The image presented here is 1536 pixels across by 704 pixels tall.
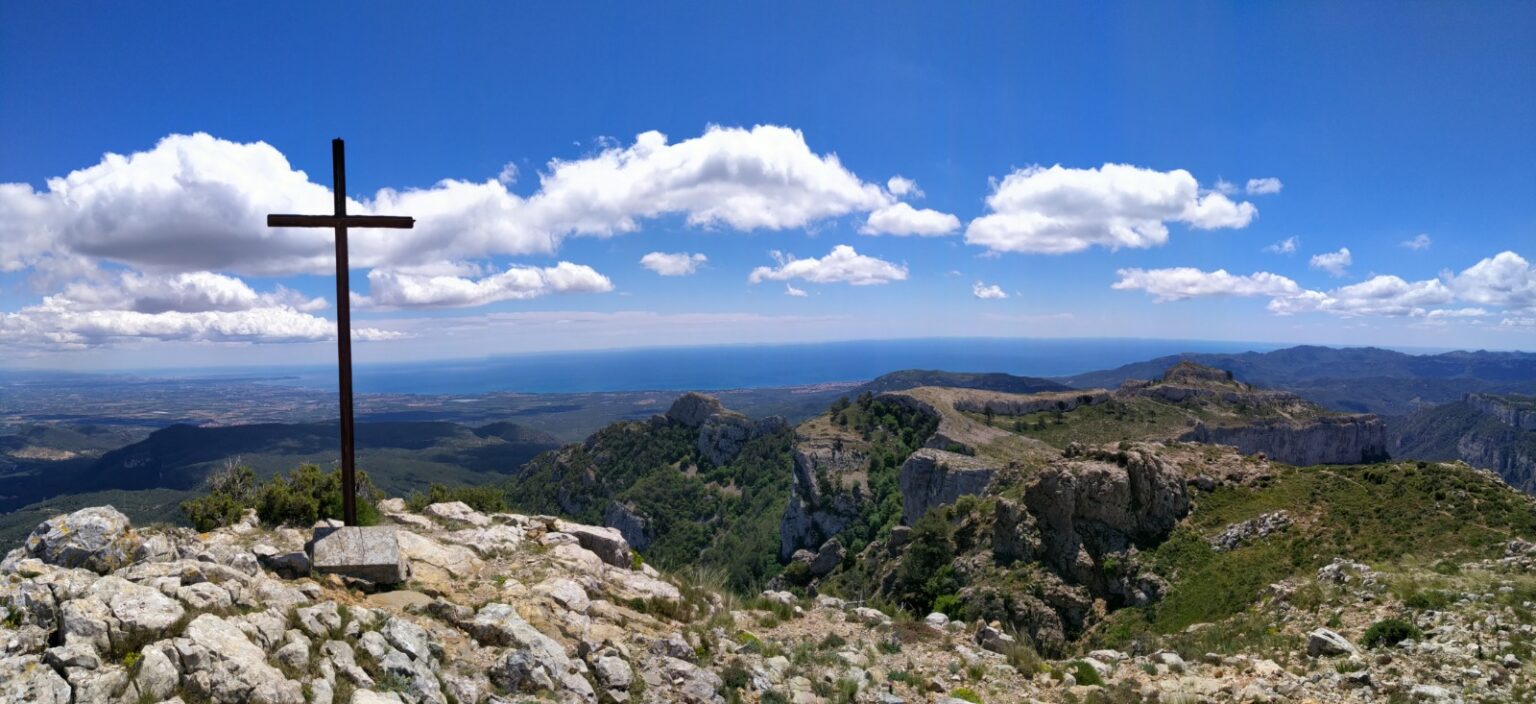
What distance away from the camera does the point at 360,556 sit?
10.0 meters

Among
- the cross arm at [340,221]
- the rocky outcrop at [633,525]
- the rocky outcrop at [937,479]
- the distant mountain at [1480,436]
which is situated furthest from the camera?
the distant mountain at [1480,436]

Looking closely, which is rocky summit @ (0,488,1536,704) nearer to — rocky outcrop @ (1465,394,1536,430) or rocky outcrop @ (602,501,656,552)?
rocky outcrop @ (602,501,656,552)

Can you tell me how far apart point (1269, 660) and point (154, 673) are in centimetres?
1505

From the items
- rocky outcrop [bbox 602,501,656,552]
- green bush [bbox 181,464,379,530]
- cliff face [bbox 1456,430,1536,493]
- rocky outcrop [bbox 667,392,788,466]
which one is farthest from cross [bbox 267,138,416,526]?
cliff face [bbox 1456,430,1536,493]

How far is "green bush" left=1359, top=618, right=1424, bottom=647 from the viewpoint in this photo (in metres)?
11.1

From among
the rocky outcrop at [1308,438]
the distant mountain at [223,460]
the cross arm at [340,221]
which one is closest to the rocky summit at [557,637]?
the cross arm at [340,221]

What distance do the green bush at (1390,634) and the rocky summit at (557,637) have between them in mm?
48

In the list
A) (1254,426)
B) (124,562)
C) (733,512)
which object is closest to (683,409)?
(733,512)

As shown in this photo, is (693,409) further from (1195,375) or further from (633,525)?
(1195,375)

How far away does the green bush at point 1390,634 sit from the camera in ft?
36.3

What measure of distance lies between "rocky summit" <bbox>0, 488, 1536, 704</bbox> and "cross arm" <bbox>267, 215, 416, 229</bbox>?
16.2ft

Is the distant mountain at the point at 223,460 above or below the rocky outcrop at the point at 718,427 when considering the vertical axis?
below

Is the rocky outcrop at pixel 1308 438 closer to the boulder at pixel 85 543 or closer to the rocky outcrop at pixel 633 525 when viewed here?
the rocky outcrop at pixel 633 525

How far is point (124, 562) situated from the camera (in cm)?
A: 886
